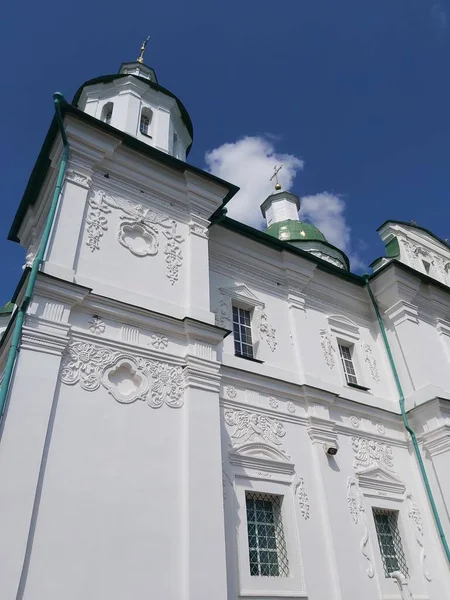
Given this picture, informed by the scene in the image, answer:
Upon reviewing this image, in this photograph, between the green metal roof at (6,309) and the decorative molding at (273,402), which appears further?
the green metal roof at (6,309)

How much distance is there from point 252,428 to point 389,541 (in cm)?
362

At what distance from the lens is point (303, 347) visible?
11008mm

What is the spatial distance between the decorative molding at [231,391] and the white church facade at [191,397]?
25mm

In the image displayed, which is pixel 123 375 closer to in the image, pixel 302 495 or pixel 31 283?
pixel 31 283

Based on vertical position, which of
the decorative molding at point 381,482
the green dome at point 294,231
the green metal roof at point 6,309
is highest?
the green dome at point 294,231

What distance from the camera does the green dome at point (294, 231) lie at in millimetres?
21203

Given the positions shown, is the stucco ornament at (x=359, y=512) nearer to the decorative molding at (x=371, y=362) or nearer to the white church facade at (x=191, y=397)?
the white church facade at (x=191, y=397)

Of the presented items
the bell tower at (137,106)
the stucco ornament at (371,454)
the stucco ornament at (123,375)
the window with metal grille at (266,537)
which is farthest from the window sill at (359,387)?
the bell tower at (137,106)

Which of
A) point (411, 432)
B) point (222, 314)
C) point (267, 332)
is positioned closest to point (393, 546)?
point (411, 432)

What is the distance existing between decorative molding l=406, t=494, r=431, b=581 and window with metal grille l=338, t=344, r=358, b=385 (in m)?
2.65

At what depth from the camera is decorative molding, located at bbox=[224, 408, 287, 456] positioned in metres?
8.87

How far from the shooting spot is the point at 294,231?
2167 cm

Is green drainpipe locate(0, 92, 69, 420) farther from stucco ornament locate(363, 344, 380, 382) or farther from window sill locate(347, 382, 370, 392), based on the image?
stucco ornament locate(363, 344, 380, 382)

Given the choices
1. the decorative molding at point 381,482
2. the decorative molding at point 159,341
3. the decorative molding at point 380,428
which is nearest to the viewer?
the decorative molding at point 159,341
